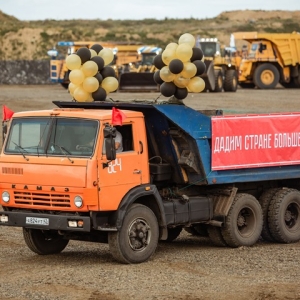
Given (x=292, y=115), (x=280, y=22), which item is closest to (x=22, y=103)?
(x=292, y=115)

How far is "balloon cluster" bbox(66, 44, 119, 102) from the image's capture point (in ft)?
50.2

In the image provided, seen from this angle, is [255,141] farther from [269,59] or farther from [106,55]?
[269,59]

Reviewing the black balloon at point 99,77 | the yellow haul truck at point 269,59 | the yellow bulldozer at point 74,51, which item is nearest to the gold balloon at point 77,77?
the black balloon at point 99,77

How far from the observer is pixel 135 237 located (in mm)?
13344

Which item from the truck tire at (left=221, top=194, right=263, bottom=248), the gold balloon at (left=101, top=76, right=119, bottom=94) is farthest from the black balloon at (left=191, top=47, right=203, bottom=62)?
the truck tire at (left=221, top=194, right=263, bottom=248)

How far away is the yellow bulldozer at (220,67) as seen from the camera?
44906mm

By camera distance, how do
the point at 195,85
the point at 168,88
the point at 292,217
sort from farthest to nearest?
the point at 292,217
the point at 168,88
the point at 195,85

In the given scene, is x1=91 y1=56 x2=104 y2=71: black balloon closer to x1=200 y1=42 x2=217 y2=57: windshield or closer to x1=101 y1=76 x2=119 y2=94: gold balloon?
x1=101 y1=76 x2=119 y2=94: gold balloon

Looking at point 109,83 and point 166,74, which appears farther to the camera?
point 109,83

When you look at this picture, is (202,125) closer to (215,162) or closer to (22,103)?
(215,162)

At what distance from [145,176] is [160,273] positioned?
1.60 metres

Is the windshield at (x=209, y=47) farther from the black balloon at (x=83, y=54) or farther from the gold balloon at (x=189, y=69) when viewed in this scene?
the gold balloon at (x=189, y=69)

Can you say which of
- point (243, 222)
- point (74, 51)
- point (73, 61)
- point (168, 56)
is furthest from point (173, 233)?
point (74, 51)

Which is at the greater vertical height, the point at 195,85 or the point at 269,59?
the point at 195,85
